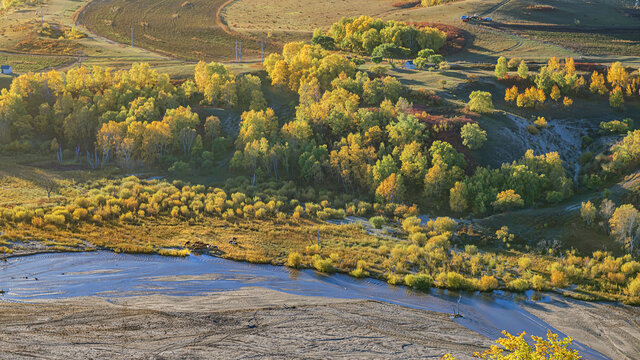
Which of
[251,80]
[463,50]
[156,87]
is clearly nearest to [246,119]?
[251,80]

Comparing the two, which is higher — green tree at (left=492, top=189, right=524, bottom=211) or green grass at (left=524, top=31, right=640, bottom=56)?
green grass at (left=524, top=31, right=640, bottom=56)

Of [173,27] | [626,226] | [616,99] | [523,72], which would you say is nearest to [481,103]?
[523,72]

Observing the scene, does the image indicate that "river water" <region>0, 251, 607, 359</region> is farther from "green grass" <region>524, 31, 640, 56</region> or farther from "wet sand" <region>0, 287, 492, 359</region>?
"green grass" <region>524, 31, 640, 56</region>

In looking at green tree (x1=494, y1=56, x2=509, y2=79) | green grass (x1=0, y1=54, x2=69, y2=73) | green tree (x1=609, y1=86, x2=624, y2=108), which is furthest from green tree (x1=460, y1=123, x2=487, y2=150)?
green grass (x1=0, y1=54, x2=69, y2=73)

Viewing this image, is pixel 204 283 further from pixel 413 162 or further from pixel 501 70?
pixel 501 70

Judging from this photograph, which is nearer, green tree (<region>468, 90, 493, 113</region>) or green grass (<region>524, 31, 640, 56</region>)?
green tree (<region>468, 90, 493, 113</region>)

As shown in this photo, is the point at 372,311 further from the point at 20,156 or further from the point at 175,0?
the point at 175,0

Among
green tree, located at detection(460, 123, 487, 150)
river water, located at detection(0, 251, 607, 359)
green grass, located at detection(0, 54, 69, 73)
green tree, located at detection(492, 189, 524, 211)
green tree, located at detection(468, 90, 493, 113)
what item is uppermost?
green grass, located at detection(0, 54, 69, 73)
